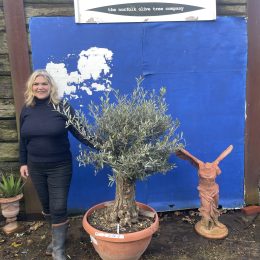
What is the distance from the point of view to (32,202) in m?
4.23

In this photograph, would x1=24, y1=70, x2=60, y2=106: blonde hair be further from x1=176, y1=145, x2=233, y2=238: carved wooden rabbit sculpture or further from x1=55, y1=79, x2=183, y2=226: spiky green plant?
x1=176, y1=145, x2=233, y2=238: carved wooden rabbit sculpture

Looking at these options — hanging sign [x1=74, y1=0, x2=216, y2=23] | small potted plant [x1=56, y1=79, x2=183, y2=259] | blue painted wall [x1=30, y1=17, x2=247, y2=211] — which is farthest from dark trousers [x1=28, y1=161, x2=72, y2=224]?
hanging sign [x1=74, y1=0, x2=216, y2=23]

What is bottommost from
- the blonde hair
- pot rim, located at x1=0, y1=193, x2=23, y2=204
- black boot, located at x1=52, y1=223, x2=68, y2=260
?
black boot, located at x1=52, y1=223, x2=68, y2=260

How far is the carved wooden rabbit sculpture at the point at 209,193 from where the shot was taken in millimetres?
3748

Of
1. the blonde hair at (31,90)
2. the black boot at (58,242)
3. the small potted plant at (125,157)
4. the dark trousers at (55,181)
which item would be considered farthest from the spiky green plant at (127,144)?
the black boot at (58,242)

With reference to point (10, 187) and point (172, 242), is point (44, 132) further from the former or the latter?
point (172, 242)

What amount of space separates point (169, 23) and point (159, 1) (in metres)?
0.27

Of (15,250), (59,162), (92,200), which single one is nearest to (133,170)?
(59,162)

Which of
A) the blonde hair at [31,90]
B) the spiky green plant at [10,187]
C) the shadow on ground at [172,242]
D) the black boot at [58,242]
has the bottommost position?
the shadow on ground at [172,242]

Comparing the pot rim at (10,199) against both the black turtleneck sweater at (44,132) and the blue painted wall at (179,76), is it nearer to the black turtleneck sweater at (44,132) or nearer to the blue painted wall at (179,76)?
the blue painted wall at (179,76)

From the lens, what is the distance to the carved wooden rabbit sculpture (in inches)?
148

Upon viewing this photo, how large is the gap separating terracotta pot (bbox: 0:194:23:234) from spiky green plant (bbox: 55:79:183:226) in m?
1.24

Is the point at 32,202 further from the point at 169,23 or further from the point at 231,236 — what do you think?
the point at 169,23

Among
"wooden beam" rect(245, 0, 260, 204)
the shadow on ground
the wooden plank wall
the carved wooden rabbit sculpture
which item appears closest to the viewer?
the shadow on ground
